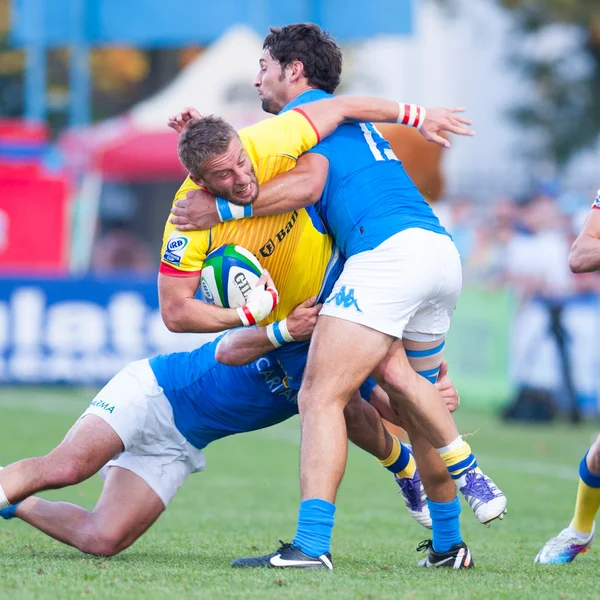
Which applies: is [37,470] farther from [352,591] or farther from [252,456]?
[252,456]

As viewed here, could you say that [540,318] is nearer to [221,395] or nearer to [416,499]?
[416,499]

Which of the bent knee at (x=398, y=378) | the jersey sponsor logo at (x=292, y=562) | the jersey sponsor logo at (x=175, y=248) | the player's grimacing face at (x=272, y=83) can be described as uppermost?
the player's grimacing face at (x=272, y=83)

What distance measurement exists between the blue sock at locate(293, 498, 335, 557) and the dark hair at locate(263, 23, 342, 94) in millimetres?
1994

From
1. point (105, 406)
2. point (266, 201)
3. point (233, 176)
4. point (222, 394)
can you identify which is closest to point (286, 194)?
point (266, 201)

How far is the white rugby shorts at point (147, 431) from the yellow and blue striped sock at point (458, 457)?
4.34 ft

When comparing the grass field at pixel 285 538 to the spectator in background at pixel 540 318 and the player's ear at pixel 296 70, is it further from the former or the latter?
the player's ear at pixel 296 70

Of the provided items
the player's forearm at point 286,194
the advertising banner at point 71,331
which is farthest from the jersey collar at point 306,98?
the advertising banner at point 71,331

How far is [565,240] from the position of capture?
46.5 feet

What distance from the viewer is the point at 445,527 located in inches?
224

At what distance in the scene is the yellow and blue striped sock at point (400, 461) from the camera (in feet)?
21.0

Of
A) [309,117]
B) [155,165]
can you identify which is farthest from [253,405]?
[155,165]

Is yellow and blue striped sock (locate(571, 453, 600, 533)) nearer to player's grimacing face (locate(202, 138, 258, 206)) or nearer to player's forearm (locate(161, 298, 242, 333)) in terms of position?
player's forearm (locate(161, 298, 242, 333))

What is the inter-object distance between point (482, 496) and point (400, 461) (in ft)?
3.31

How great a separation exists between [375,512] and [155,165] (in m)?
13.1
